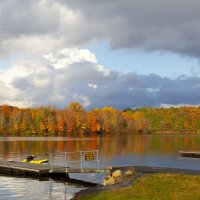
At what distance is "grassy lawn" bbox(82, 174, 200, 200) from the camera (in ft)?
74.3

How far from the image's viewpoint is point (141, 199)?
73.4 feet

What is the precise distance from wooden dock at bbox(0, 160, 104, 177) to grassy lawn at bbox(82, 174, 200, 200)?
372 inches

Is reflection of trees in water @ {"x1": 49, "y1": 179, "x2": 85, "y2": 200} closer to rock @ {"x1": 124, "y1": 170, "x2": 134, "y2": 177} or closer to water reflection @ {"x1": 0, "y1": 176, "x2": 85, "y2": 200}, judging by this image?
water reflection @ {"x1": 0, "y1": 176, "x2": 85, "y2": 200}

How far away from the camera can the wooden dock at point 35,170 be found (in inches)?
1482

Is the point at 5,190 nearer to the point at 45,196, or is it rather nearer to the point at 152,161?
the point at 45,196

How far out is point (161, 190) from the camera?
24203 millimetres

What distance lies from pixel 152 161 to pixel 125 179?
27.1 m

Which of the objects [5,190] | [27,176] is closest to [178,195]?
[5,190]

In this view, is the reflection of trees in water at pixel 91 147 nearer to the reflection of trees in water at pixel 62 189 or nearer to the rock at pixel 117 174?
the reflection of trees in water at pixel 62 189

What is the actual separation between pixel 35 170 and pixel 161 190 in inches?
716

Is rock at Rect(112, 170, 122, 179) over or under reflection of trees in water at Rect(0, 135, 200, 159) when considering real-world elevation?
under

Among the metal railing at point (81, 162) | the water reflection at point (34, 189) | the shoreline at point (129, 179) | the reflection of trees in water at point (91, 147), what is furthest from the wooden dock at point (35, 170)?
the reflection of trees in water at point (91, 147)

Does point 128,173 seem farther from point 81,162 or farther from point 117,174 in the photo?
point 81,162

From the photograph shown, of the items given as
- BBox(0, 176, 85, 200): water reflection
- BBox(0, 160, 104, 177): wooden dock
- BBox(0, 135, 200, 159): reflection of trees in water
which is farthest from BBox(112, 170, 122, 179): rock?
BBox(0, 135, 200, 159): reflection of trees in water
